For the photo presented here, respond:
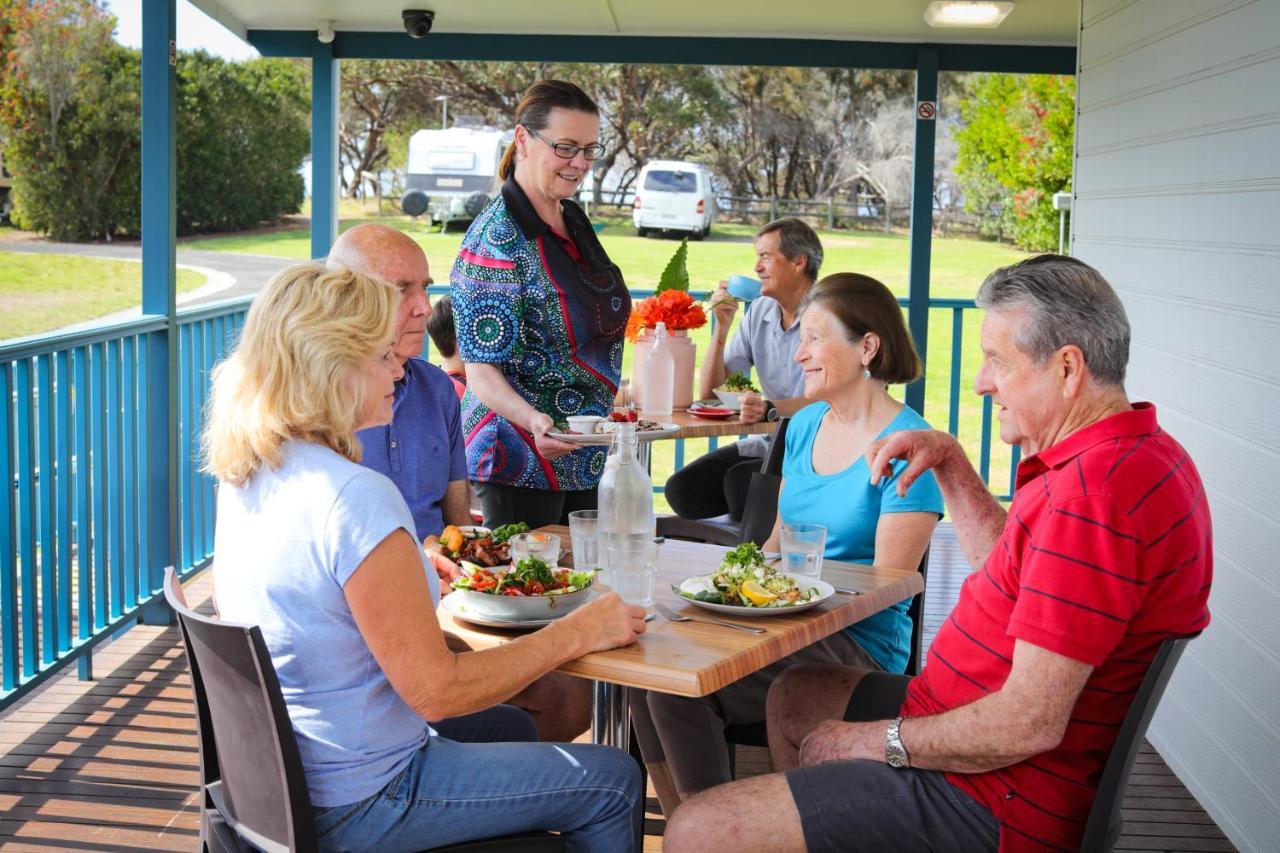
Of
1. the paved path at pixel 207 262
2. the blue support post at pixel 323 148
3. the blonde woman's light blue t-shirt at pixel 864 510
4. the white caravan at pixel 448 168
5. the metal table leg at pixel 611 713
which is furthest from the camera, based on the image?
the white caravan at pixel 448 168

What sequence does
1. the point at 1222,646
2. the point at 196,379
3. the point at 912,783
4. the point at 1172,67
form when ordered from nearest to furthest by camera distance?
the point at 912,783 → the point at 1222,646 → the point at 1172,67 → the point at 196,379

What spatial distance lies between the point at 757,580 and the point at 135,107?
59.5 feet

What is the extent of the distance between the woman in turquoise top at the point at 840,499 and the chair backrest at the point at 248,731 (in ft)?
3.13

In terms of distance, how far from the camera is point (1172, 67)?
3676 mm

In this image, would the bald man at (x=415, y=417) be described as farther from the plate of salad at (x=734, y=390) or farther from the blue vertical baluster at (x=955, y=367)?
the blue vertical baluster at (x=955, y=367)

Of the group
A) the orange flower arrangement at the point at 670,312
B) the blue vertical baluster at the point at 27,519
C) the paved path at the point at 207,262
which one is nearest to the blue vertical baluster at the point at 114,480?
the blue vertical baluster at the point at 27,519

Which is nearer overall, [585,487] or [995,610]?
[995,610]

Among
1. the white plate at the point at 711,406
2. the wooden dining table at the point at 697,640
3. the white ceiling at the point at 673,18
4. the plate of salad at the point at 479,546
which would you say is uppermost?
Answer: the white ceiling at the point at 673,18

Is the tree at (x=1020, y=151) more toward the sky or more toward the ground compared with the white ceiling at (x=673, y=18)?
more toward the sky

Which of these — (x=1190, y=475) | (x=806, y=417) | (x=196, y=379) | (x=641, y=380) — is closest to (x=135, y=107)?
(x=196, y=379)

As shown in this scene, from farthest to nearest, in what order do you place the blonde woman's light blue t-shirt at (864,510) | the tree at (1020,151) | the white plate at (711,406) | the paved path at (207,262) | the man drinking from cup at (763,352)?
the paved path at (207,262), the tree at (1020,151), the man drinking from cup at (763,352), the white plate at (711,406), the blonde woman's light blue t-shirt at (864,510)

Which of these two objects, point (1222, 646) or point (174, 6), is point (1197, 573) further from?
point (174, 6)

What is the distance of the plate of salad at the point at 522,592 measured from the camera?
6.92 feet

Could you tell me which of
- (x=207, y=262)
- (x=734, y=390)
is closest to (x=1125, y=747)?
(x=734, y=390)
